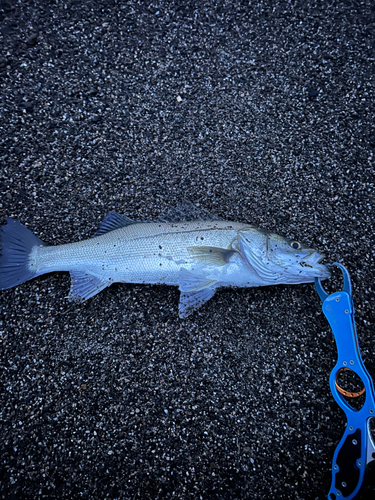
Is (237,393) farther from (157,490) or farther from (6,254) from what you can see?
(6,254)

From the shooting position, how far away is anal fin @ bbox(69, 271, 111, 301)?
82.6 inches

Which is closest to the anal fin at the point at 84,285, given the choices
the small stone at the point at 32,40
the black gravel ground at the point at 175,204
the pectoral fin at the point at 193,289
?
the black gravel ground at the point at 175,204

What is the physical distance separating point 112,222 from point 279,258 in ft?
3.76

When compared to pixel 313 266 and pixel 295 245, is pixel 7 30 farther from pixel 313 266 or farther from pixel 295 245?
pixel 313 266

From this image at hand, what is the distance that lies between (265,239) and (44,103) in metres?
1.95

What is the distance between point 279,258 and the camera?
6.54 ft

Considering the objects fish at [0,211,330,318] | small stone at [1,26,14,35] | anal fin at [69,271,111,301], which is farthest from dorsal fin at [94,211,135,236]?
small stone at [1,26,14,35]

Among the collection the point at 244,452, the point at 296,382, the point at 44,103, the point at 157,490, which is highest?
the point at 44,103

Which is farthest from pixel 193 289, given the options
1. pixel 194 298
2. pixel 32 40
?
pixel 32 40

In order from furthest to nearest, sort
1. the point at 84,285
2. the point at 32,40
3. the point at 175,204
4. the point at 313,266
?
1. the point at 32,40
2. the point at 175,204
3. the point at 84,285
4. the point at 313,266

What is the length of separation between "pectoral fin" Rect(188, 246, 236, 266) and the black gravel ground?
0.31m

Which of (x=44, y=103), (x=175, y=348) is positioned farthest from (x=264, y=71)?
(x=175, y=348)

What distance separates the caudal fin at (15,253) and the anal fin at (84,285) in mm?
258

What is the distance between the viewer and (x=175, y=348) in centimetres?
207
